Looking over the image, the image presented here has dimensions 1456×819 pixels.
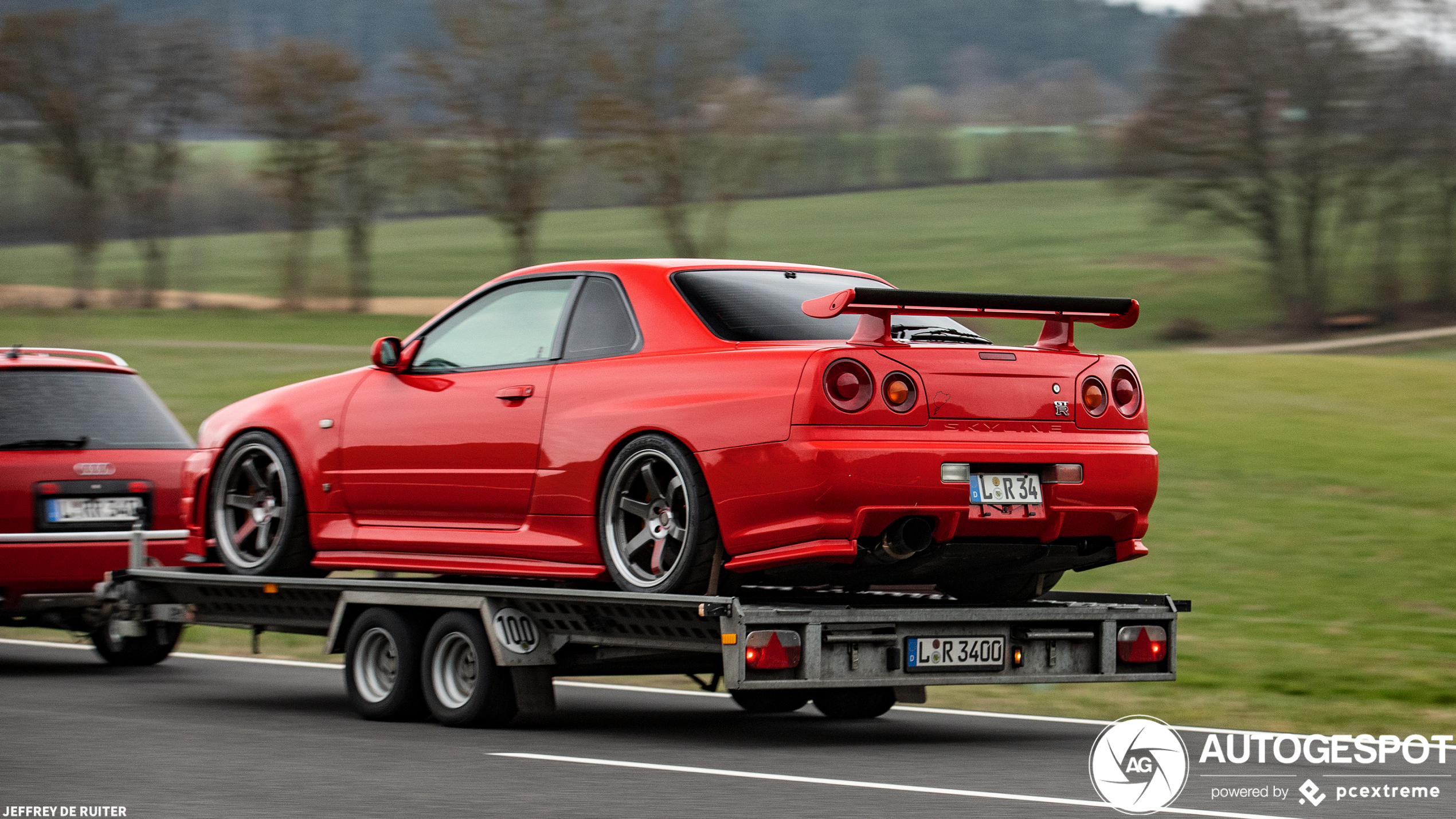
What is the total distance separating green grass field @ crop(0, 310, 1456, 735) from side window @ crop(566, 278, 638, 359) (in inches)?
131

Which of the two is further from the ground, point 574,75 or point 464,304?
point 574,75

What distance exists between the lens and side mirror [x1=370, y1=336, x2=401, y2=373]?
27.3ft

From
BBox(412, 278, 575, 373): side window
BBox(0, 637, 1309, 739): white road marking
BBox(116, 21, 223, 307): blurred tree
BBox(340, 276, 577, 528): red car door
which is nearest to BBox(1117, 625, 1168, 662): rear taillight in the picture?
BBox(0, 637, 1309, 739): white road marking

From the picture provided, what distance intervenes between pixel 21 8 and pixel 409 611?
46.4 metres

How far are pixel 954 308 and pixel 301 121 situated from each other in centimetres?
4402

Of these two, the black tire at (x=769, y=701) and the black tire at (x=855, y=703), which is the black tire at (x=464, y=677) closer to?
the black tire at (x=769, y=701)

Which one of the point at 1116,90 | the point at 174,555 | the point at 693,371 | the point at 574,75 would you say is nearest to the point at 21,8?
the point at 574,75

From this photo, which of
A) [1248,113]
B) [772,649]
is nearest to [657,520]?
[772,649]

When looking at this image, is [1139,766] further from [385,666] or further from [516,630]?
[385,666]

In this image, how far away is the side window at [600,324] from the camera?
24.5 ft

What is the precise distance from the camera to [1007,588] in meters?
8.08

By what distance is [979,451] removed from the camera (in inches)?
267

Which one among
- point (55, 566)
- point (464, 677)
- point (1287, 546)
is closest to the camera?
point (464, 677)

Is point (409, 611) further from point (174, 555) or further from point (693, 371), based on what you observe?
point (174, 555)
